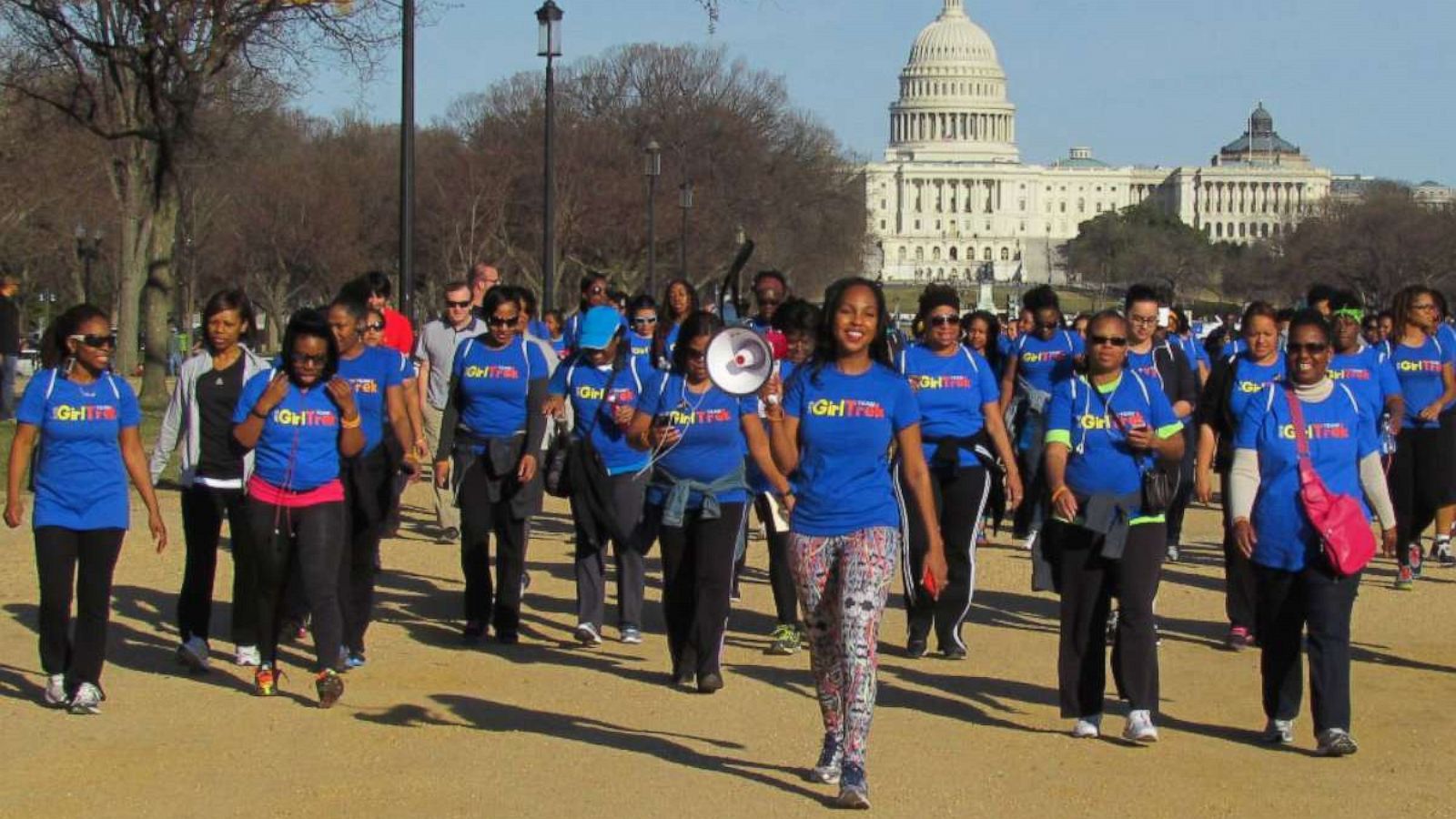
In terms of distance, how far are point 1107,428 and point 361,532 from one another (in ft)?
11.4

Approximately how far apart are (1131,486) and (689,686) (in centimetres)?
220

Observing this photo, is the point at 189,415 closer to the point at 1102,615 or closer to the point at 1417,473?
the point at 1102,615

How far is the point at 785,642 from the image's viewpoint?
11.1m

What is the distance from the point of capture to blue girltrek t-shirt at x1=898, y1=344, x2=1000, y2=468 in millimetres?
10820

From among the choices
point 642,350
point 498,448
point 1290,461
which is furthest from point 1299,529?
point 642,350

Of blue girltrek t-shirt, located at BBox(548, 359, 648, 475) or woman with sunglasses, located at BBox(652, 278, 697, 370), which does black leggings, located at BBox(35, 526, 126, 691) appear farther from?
woman with sunglasses, located at BBox(652, 278, 697, 370)

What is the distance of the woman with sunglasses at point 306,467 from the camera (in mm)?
9297

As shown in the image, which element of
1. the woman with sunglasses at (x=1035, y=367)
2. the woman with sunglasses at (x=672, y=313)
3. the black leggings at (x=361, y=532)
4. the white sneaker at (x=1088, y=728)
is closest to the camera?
the white sneaker at (x=1088, y=728)

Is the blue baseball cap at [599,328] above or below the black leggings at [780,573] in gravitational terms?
above

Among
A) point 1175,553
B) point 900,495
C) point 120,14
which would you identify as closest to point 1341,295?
point 1175,553

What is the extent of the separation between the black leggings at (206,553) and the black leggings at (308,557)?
721mm

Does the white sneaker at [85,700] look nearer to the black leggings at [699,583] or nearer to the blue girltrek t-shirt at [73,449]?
the blue girltrek t-shirt at [73,449]

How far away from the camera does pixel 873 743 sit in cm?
871

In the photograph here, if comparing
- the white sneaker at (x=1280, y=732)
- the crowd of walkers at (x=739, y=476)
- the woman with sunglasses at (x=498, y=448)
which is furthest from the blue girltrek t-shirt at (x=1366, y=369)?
the woman with sunglasses at (x=498, y=448)
